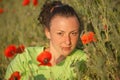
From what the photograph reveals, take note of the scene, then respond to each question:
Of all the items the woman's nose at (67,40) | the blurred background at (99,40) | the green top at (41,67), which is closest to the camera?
the blurred background at (99,40)

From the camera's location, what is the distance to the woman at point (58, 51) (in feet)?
8.57

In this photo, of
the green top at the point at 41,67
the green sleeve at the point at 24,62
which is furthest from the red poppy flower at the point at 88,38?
the green sleeve at the point at 24,62

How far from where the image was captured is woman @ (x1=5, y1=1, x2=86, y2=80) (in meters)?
2.61

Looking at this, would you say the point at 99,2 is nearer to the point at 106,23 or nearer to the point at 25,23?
the point at 106,23

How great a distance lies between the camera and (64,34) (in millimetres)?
2609

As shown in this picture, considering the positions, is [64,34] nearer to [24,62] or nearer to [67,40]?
[67,40]

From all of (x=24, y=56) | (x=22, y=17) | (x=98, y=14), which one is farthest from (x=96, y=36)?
(x=22, y=17)

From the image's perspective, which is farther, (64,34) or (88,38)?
(64,34)

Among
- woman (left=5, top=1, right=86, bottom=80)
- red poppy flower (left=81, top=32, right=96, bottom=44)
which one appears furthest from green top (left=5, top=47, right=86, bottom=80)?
red poppy flower (left=81, top=32, right=96, bottom=44)

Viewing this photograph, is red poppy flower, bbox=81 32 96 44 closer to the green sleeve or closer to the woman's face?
the woman's face

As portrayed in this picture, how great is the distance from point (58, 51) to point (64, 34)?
21 centimetres

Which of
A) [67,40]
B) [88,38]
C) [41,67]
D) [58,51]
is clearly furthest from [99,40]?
[41,67]

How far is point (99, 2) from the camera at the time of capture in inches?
111

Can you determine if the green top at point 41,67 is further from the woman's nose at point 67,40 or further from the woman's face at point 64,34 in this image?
the woman's nose at point 67,40
